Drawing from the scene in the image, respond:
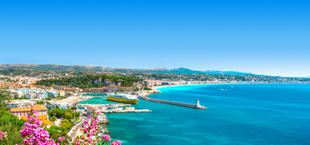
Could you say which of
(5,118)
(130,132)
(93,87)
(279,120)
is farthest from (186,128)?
(93,87)

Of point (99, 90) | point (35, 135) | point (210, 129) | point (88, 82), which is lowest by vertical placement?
point (99, 90)

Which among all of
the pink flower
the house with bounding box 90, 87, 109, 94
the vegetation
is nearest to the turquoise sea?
the pink flower

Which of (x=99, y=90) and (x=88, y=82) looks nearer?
(x=99, y=90)

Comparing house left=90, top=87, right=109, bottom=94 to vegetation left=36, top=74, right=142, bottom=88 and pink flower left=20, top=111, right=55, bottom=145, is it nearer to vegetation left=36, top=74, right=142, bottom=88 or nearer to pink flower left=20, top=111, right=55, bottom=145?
vegetation left=36, top=74, right=142, bottom=88

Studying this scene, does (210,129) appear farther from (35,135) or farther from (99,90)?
(99,90)

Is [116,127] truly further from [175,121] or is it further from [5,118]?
[5,118]

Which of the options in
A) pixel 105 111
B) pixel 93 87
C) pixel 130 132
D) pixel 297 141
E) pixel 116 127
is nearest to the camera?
pixel 297 141

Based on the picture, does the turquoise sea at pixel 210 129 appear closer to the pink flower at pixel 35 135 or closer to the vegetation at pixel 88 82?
the pink flower at pixel 35 135

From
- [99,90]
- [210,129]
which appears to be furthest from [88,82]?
[210,129]

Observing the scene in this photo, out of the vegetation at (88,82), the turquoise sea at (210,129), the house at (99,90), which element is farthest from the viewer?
the vegetation at (88,82)

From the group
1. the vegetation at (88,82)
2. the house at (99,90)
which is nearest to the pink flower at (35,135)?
the house at (99,90)

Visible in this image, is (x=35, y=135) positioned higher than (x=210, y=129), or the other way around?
(x=35, y=135)
